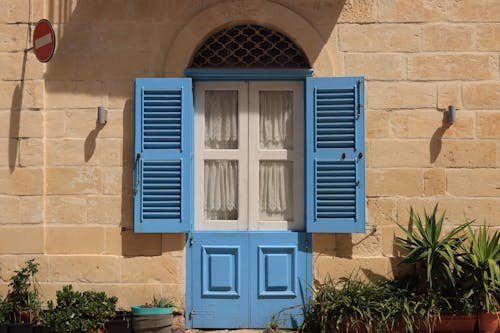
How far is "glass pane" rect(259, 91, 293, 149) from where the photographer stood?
6.88 m

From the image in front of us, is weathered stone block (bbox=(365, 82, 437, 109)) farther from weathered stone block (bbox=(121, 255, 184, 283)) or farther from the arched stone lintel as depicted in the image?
weathered stone block (bbox=(121, 255, 184, 283))

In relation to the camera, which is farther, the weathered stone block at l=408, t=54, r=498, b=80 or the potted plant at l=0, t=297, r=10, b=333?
the weathered stone block at l=408, t=54, r=498, b=80

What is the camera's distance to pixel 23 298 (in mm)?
6508

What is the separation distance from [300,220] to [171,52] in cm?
211

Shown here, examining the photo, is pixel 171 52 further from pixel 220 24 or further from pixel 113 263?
pixel 113 263

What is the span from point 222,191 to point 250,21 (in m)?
1.72

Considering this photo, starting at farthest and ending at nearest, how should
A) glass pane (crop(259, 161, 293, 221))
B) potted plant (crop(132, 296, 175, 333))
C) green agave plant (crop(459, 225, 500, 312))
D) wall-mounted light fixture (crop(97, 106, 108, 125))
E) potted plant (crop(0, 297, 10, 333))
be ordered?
1. glass pane (crop(259, 161, 293, 221))
2. wall-mounted light fixture (crop(97, 106, 108, 125))
3. potted plant (crop(132, 296, 175, 333))
4. potted plant (crop(0, 297, 10, 333))
5. green agave plant (crop(459, 225, 500, 312))

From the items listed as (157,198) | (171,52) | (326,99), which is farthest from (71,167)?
(326,99)

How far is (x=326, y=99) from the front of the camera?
6641mm

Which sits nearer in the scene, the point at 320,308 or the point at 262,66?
the point at 320,308

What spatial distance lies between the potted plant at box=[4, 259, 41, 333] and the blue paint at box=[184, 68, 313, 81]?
2436mm

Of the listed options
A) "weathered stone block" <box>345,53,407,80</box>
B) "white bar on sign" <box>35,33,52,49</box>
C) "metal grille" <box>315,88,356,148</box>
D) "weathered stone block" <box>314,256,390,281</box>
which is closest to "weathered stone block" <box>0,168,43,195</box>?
"white bar on sign" <box>35,33,52,49</box>

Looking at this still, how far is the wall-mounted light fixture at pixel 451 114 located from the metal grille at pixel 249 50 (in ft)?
4.86

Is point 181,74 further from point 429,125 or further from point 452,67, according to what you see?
point 452,67
